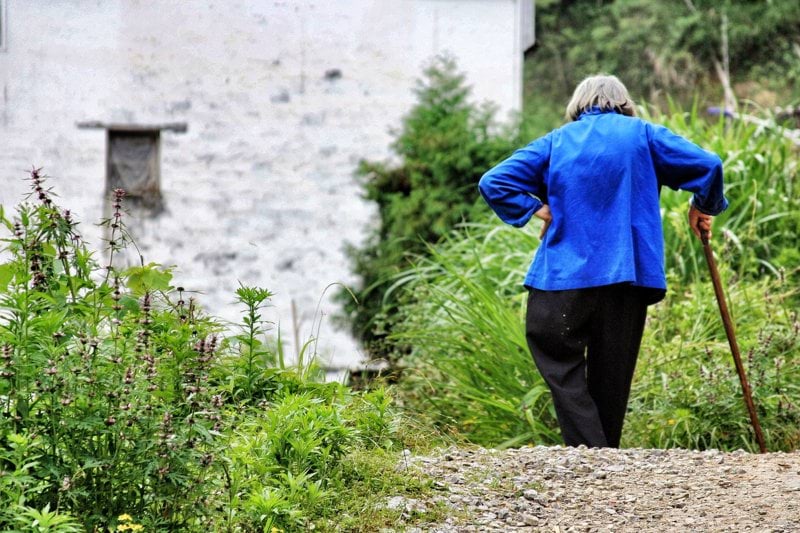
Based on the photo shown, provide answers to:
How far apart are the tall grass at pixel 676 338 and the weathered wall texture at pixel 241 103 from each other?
3.44 m

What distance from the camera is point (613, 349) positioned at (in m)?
4.45

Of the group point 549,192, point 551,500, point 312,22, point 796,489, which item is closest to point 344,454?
point 551,500

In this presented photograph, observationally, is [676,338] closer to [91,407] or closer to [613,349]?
[613,349]

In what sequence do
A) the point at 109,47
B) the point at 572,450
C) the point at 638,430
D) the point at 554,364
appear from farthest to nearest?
the point at 109,47, the point at 638,430, the point at 554,364, the point at 572,450

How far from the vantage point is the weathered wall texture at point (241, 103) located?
10.2m

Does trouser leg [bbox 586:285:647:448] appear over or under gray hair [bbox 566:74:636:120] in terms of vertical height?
under

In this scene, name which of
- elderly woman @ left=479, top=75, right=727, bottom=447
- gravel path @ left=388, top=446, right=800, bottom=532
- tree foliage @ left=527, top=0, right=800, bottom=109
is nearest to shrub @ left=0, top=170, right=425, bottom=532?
gravel path @ left=388, top=446, right=800, bottom=532

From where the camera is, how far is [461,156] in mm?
9344

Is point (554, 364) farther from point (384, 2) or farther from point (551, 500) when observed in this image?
point (384, 2)

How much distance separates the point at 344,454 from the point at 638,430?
232cm

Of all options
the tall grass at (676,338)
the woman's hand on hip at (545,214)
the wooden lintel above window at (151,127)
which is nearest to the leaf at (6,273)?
the tall grass at (676,338)

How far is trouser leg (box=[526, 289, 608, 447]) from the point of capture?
14.4 ft

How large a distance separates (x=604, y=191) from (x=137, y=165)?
700cm

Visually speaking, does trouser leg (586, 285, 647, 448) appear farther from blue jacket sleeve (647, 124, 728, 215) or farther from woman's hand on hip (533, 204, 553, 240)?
blue jacket sleeve (647, 124, 728, 215)
